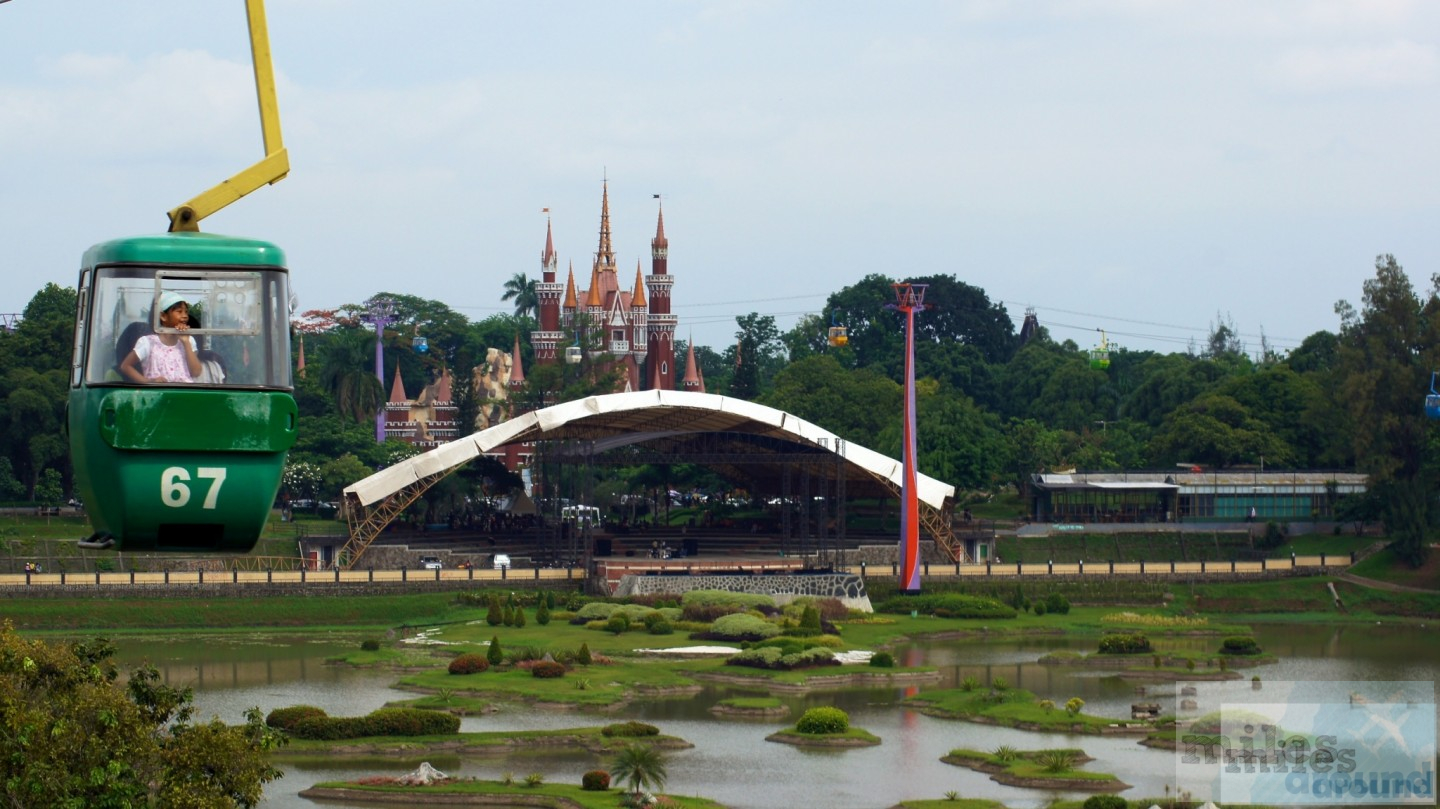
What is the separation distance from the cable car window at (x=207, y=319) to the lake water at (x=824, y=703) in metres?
26.1

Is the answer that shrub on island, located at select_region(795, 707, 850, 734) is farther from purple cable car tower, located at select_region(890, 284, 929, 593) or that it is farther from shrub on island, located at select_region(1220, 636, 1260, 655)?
purple cable car tower, located at select_region(890, 284, 929, 593)

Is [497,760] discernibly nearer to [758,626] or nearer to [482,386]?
[758,626]

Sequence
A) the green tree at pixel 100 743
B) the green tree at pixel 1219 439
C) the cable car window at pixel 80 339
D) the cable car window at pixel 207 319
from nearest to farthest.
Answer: the cable car window at pixel 207 319 < the cable car window at pixel 80 339 < the green tree at pixel 100 743 < the green tree at pixel 1219 439

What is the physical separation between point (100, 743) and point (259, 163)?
16.1 m

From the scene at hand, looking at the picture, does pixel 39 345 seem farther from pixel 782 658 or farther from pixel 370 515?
pixel 782 658

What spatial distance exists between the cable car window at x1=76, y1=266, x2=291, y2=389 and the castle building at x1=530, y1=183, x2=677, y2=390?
101 meters

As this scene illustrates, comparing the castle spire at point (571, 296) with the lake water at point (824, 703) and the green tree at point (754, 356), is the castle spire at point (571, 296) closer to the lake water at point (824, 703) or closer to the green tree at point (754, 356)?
the green tree at point (754, 356)

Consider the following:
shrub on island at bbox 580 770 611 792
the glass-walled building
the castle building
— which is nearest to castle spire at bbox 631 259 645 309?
the castle building

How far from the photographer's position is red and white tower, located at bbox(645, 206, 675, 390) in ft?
385

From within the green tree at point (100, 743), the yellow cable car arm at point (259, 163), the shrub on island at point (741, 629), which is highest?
the yellow cable car arm at point (259, 163)

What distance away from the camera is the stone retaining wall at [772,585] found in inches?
2596

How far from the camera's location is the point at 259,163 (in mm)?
8766

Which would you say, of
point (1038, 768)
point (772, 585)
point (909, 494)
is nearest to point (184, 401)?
point (1038, 768)

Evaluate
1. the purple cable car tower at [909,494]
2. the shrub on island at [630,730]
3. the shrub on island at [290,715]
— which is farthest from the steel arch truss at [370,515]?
the shrub on island at [630,730]
